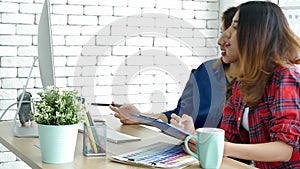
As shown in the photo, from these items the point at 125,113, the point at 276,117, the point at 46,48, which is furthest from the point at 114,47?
the point at 276,117

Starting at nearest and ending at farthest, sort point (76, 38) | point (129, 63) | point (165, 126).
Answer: point (165, 126) → point (76, 38) → point (129, 63)

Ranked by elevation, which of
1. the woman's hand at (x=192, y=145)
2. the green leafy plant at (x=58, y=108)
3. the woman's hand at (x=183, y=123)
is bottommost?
the woman's hand at (x=192, y=145)

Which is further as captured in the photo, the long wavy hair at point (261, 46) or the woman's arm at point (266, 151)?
the long wavy hair at point (261, 46)

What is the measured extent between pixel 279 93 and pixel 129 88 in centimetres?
152

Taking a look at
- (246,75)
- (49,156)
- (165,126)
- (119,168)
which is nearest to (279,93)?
(246,75)

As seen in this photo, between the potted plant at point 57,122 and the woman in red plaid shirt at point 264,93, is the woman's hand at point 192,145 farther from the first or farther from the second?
the potted plant at point 57,122

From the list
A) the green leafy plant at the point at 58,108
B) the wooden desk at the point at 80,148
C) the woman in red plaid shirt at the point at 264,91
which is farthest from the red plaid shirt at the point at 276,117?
the green leafy plant at the point at 58,108

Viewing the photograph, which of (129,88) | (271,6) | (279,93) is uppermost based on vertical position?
(271,6)

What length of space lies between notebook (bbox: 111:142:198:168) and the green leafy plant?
0.18 metres

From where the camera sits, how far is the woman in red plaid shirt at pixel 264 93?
1.49 m

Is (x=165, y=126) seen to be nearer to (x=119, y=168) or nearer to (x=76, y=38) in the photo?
(x=119, y=168)

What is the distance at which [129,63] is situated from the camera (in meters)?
2.98

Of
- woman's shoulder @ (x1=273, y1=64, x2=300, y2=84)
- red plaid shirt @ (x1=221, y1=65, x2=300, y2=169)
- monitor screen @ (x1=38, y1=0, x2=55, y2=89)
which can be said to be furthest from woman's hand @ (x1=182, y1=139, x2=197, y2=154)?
monitor screen @ (x1=38, y1=0, x2=55, y2=89)

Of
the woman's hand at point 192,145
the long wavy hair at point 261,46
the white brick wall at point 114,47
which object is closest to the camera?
the woman's hand at point 192,145
